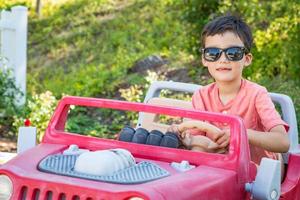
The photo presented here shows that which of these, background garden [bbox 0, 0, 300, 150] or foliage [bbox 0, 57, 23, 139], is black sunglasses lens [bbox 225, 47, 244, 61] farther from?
foliage [bbox 0, 57, 23, 139]

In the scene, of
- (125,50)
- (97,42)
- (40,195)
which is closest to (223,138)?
(40,195)

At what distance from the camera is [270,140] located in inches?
144

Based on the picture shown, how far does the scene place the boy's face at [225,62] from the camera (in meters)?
3.83

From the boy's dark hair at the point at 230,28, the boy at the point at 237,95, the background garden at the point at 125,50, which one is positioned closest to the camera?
the boy at the point at 237,95

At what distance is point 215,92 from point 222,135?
0.56 meters

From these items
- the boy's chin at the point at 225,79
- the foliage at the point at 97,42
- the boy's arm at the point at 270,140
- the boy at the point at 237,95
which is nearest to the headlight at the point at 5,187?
the boy at the point at 237,95

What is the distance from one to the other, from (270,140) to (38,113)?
490 centimetres

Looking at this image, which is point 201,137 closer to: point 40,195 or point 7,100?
point 40,195

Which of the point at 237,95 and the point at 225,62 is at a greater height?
the point at 225,62

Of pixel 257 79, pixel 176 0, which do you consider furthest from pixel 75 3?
pixel 257 79

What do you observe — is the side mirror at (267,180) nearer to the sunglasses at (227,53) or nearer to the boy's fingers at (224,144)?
the boy's fingers at (224,144)

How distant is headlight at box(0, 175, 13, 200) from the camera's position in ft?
10.3

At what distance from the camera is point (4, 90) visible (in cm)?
864

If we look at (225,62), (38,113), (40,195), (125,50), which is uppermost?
(225,62)
